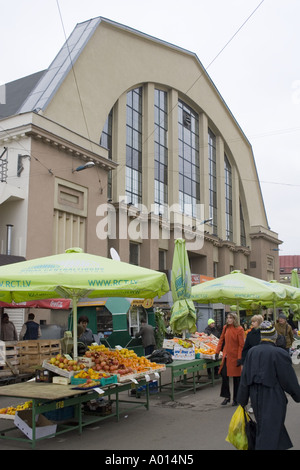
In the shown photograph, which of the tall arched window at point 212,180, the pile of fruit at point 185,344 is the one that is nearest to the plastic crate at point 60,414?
the pile of fruit at point 185,344

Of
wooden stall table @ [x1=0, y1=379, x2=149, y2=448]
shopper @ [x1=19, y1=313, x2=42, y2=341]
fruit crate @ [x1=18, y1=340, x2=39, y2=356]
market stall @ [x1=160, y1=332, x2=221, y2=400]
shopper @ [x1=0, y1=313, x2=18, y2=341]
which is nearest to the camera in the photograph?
wooden stall table @ [x1=0, y1=379, x2=149, y2=448]

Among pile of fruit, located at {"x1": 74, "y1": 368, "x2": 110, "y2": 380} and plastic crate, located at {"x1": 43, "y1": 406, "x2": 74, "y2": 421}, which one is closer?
pile of fruit, located at {"x1": 74, "y1": 368, "x2": 110, "y2": 380}

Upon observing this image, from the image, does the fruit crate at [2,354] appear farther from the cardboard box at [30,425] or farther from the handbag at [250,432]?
the handbag at [250,432]

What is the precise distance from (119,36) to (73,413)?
24442 millimetres

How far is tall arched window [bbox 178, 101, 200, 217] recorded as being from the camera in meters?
33.6

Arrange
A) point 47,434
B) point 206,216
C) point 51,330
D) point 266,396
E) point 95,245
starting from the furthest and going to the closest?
1. point 206,216
2. point 95,245
3. point 51,330
4. point 47,434
5. point 266,396

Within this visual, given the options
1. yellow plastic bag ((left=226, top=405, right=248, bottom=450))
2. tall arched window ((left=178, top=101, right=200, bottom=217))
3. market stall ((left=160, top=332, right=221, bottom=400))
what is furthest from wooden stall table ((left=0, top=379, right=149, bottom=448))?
tall arched window ((left=178, top=101, right=200, bottom=217))

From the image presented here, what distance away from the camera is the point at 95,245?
22000mm

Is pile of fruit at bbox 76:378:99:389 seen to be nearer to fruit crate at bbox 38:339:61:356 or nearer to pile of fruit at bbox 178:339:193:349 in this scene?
pile of fruit at bbox 178:339:193:349

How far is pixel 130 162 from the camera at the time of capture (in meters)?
28.4

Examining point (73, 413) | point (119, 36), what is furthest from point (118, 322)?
point (119, 36)

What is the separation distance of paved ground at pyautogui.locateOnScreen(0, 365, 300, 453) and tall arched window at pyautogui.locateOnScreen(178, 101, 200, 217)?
79.6 ft

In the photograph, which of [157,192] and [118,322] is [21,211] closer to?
[118,322]

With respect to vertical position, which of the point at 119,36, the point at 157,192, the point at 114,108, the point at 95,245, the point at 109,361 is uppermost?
the point at 119,36
